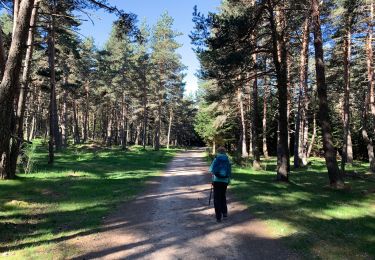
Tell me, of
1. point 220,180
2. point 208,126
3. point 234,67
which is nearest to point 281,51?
point 234,67

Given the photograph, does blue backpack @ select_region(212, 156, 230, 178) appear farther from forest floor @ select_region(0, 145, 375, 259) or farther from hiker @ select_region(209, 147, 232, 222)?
forest floor @ select_region(0, 145, 375, 259)

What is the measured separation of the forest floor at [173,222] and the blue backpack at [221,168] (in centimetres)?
120

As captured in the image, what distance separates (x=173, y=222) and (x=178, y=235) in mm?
1085

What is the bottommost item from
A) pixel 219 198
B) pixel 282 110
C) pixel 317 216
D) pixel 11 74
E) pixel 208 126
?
pixel 317 216

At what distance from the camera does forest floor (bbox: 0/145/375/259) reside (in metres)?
6.59

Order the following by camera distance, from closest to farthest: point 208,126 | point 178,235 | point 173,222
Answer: point 178,235 < point 173,222 < point 208,126

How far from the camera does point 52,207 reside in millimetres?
9938

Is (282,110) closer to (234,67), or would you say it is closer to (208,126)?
(234,67)

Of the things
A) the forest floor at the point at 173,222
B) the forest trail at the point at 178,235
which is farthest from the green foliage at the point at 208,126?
the forest trail at the point at 178,235

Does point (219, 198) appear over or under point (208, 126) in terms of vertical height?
under

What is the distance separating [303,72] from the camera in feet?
79.5

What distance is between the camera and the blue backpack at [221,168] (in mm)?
8812

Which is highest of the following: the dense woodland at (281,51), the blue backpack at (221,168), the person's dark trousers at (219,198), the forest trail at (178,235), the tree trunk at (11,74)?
the dense woodland at (281,51)

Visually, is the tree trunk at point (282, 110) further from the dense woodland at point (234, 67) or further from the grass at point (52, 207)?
the grass at point (52, 207)
